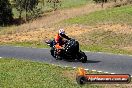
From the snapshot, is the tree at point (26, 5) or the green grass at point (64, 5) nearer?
the tree at point (26, 5)

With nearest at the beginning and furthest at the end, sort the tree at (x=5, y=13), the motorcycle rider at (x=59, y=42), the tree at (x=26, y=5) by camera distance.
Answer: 1. the motorcycle rider at (x=59, y=42)
2. the tree at (x=5, y=13)
3. the tree at (x=26, y=5)

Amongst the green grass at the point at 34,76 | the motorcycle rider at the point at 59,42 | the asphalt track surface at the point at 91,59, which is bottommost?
the asphalt track surface at the point at 91,59

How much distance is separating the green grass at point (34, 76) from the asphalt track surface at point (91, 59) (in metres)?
1.44

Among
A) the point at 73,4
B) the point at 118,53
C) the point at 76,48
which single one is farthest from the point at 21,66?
the point at 73,4

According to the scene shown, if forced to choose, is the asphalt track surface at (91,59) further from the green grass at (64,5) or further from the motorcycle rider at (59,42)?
the green grass at (64,5)

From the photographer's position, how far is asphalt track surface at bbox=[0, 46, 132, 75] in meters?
19.5

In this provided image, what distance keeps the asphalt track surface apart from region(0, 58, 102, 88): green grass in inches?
56.8

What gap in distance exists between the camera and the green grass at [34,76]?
15977mm

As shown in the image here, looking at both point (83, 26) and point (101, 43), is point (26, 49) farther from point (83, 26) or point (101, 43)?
A: point (83, 26)

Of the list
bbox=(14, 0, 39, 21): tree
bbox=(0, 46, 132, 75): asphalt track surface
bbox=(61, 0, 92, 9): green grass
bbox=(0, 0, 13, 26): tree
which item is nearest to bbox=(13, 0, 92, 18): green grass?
bbox=(61, 0, 92, 9): green grass

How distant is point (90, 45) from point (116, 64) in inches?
349

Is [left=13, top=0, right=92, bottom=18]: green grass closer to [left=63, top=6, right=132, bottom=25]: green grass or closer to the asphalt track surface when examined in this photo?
[left=63, top=6, right=132, bottom=25]: green grass

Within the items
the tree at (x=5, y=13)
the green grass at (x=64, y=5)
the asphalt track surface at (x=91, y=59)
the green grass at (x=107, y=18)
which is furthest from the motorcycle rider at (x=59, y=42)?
the green grass at (x=64, y=5)

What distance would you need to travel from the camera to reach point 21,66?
64.8 ft
